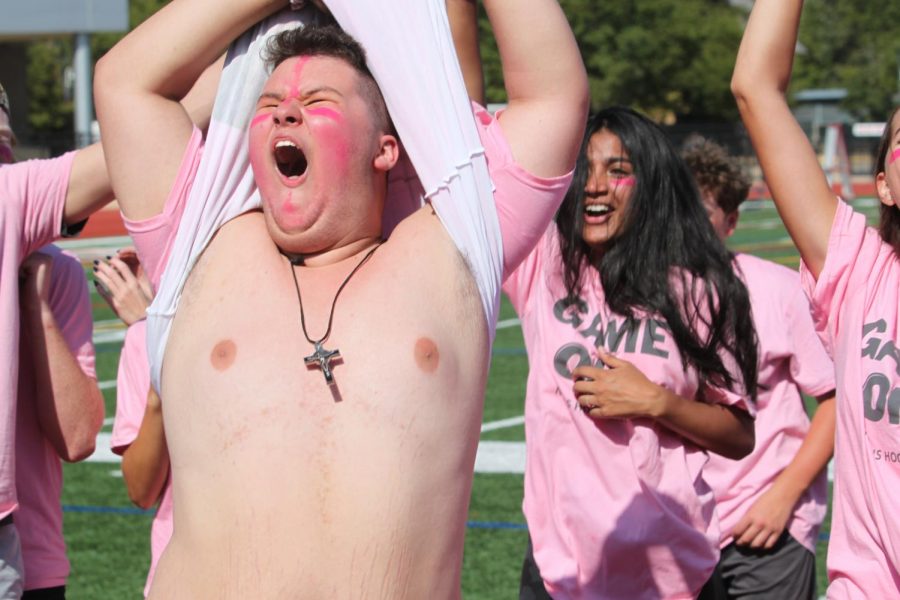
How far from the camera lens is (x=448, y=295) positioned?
9.64ft

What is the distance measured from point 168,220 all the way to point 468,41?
0.92m

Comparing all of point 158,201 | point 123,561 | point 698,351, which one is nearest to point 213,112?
point 158,201

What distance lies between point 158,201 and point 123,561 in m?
4.37

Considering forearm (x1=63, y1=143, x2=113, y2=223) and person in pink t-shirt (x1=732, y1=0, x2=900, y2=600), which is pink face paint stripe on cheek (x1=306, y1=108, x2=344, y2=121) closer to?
forearm (x1=63, y1=143, x2=113, y2=223)

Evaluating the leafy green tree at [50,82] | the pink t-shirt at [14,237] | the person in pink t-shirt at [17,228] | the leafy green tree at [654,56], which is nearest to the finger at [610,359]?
the person in pink t-shirt at [17,228]

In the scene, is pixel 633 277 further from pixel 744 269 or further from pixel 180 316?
pixel 180 316

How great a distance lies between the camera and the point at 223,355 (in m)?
2.88

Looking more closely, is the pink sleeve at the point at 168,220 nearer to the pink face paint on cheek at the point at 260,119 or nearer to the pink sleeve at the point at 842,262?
the pink face paint on cheek at the point at 260,119

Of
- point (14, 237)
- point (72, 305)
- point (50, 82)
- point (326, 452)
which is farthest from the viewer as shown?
point (50, 82)

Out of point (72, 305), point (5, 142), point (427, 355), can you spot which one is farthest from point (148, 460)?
point (427, 355)

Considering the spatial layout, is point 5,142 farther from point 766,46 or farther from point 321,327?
point 766,46

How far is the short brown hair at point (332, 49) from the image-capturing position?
3084mm

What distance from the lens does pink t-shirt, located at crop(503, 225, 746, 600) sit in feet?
13.3

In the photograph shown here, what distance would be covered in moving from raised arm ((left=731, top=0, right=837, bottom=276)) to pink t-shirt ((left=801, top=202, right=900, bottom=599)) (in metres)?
0.05
